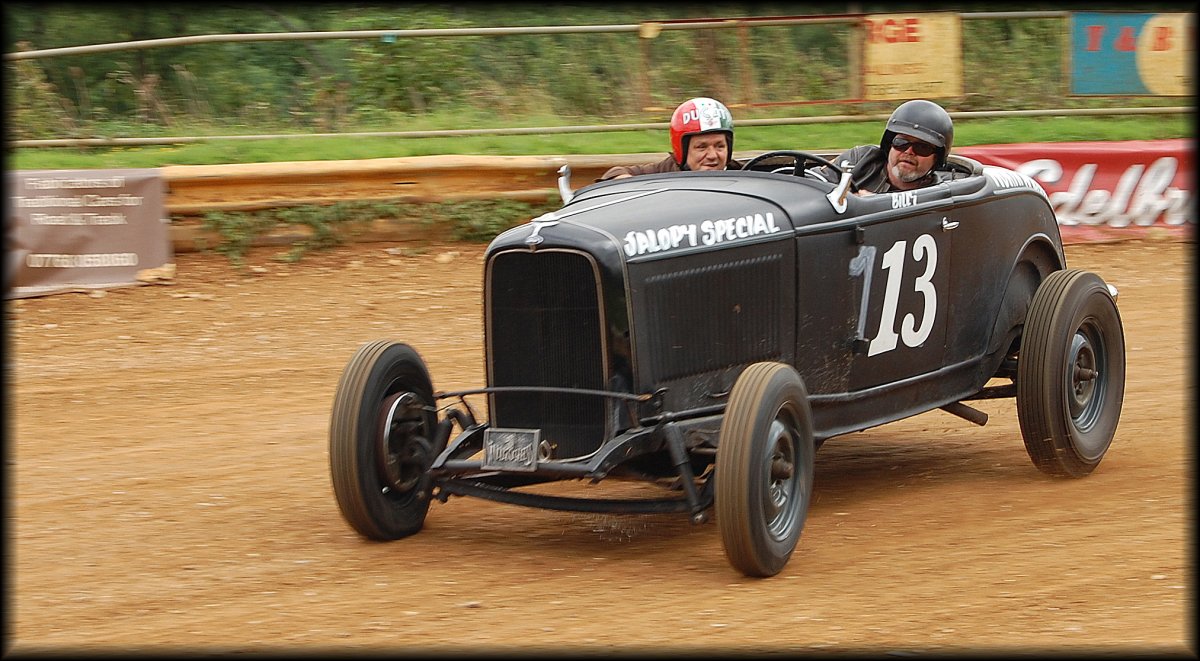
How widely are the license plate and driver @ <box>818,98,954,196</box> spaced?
7.71 ft

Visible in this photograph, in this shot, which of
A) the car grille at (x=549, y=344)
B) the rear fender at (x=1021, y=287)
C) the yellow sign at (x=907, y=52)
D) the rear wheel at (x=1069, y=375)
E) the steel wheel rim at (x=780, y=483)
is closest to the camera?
the steel wheel rim at (x=780, y=483)

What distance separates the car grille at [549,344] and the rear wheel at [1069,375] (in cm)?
241

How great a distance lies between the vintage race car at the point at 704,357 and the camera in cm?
554

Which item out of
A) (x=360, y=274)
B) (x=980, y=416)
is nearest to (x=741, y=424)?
(x=980, y=416)

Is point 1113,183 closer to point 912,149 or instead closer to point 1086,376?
point 1086,376

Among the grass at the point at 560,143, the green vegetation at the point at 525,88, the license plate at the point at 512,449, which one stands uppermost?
the green vegetation at the point at 525,88

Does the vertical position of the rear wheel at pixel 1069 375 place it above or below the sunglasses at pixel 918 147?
below

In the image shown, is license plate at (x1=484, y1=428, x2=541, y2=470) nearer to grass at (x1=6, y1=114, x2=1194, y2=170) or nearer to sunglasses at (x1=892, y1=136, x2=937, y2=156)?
sunglasses at (x1=892, y1=136, x2=937, y2=156)

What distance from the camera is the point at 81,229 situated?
11.1 m

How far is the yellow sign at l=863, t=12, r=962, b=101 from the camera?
48.8 ft

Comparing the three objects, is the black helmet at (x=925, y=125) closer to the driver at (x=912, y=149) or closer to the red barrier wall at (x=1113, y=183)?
the driver at (x=912, y=149)

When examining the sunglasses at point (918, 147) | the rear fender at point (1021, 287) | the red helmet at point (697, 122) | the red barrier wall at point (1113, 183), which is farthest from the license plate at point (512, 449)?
the red barrier wall at point (1113, 183)

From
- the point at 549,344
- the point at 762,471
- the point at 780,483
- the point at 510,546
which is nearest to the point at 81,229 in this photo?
the point at 510,546

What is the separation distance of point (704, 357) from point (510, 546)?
1154mm
